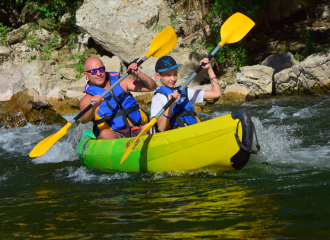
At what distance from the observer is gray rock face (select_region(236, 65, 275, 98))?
8.02m

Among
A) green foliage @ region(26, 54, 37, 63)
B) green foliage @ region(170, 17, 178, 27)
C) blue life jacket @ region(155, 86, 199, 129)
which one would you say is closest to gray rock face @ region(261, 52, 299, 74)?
green foliage @ region(170, 17, 178, 27)

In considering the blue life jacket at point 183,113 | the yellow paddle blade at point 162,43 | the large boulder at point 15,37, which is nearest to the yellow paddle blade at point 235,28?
the yellow paddle blade at point 162,43

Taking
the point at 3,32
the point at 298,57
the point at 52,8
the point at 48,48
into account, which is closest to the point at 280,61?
the point at 298,57

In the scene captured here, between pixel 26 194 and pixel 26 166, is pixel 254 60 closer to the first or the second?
pixel 26 166

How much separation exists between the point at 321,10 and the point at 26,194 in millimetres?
9263

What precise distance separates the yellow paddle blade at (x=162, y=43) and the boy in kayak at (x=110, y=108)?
0.62 m

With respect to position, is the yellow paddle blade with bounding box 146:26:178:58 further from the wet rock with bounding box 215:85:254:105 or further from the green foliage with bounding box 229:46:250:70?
the green foliage with bounding box 229:46:250:70

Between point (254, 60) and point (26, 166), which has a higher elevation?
point (26, 166)

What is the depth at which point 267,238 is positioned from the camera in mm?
1650

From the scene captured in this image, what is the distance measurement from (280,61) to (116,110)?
597cm

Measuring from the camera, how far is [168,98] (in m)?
3.02

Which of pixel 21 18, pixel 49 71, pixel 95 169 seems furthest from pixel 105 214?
pixel 21 18

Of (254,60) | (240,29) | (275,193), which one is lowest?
(254,60)

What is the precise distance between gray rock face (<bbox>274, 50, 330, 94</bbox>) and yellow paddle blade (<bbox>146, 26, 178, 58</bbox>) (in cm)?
399
